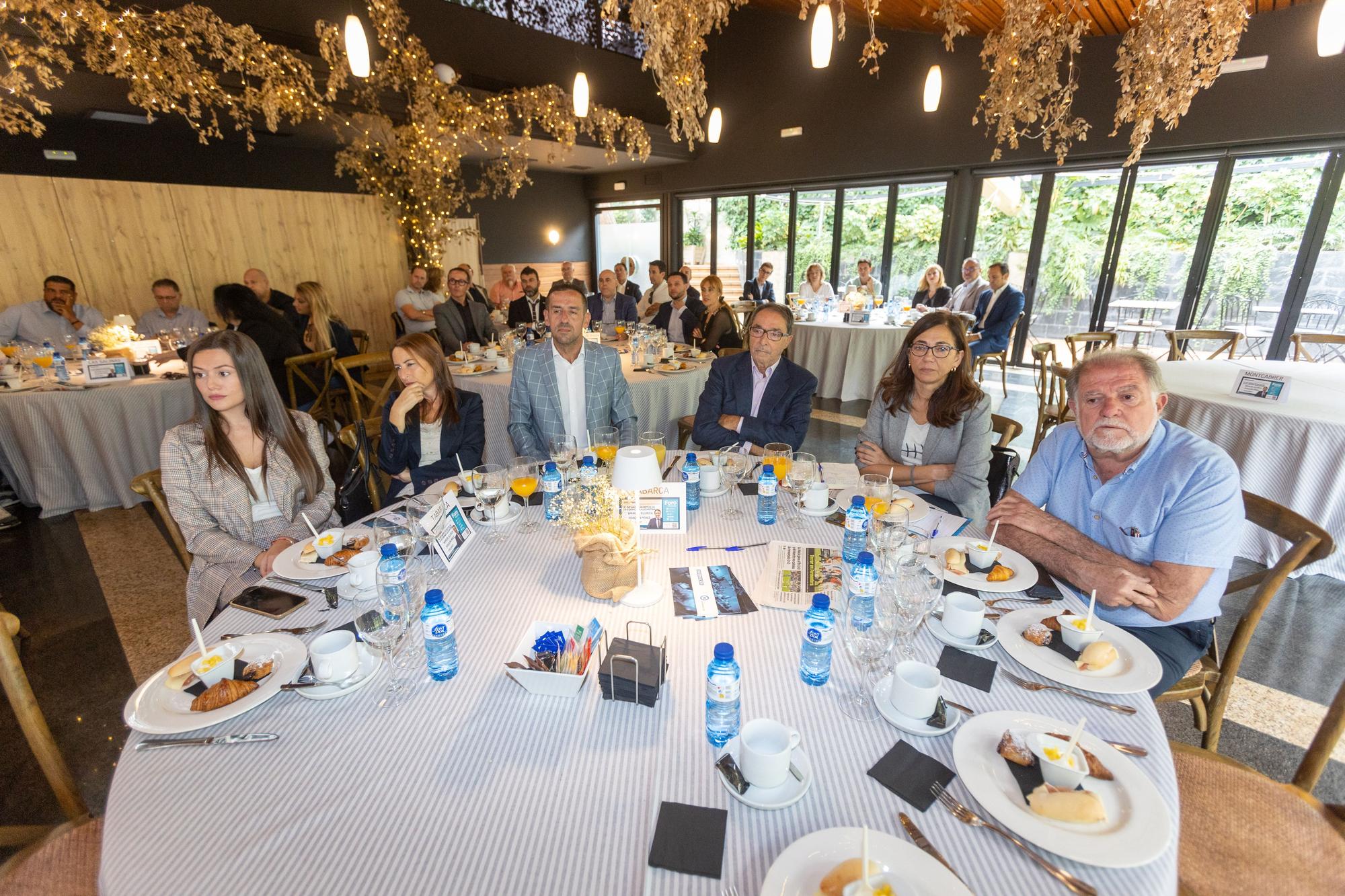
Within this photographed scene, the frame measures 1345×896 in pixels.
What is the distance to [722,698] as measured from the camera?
3.60 feet

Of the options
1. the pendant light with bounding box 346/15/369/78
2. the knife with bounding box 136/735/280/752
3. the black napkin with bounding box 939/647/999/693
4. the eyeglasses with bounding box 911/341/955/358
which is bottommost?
the knife with bounding box 136/735/280/752

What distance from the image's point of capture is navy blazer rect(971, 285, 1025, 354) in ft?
24.2

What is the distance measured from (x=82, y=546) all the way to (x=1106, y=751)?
5.42 m

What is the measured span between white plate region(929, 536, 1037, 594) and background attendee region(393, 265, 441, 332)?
6722 millimetres

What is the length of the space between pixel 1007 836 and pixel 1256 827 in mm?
874

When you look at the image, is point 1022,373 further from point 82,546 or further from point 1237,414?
point 82,546

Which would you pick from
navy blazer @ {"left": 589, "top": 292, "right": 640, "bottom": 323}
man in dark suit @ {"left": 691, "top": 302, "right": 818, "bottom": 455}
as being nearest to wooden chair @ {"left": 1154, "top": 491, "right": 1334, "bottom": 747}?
man in dark suit @ {"left": 691, "top": 302, "right": 818, "bottom": 455}

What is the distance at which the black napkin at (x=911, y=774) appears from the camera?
3.36 feet

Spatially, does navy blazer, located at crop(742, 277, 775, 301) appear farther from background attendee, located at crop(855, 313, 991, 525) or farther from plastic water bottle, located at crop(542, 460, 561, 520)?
plastic water bottle, located at crop(542, 460, 561, 520)

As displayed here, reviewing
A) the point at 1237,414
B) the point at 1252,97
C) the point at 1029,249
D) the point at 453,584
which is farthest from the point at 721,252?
the point at 453,584

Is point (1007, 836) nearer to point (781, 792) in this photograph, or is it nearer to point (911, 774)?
point (911, 774)

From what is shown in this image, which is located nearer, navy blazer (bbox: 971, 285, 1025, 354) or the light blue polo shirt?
the light blue polo shirt

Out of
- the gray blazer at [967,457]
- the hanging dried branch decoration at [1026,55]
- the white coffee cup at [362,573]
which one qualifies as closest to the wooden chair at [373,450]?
the white coffee cup at [362,573]

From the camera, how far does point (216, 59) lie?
586 cm
